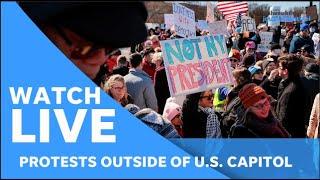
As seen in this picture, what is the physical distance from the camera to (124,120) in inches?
71.5

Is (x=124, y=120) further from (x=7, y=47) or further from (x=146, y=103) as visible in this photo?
(x=146, y=103)

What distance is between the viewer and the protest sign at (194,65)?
4309mm

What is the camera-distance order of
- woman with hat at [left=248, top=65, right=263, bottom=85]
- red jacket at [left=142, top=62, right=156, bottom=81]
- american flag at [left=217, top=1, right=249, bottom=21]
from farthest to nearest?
1. red jacket at [left=142, top=62, right=156, bottom=81]
2. woman with hat at [left=248, top=65, right=263, bottom=85]
3. american flag at [left=217, top=1, right=249, bottom=21]

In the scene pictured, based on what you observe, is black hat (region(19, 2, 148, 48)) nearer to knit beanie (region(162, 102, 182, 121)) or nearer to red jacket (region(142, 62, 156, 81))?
knit beanie (region(162, 102, 182, 121))

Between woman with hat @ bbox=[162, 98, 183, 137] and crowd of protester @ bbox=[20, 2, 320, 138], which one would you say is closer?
crowd of protester @ bbox=[20, 2, 320, 138]

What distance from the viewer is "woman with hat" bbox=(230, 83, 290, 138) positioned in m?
3.43

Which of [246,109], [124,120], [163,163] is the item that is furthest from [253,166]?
[246,109]

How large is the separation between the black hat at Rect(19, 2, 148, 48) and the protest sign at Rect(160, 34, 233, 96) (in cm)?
310

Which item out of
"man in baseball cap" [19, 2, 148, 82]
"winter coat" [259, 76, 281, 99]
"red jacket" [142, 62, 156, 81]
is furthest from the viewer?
"red jacket" [142, 62, 156, 81]

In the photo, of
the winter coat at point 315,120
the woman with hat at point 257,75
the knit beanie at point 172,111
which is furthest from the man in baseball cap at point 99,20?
the woman with hat at point 257,75

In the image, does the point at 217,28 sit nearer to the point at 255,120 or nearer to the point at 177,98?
the point at 177,98

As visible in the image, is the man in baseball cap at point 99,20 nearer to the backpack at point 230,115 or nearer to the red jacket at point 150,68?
the backpack at point 230,115

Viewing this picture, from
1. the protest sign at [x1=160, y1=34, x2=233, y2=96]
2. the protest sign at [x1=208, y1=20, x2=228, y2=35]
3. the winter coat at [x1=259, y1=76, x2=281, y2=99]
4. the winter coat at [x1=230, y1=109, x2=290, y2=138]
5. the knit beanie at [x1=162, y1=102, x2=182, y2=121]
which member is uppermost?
the protest sign at [x1=208, y1=20, x2=228, y2=35]

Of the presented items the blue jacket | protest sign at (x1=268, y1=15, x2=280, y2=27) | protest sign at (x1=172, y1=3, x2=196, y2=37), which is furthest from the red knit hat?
protest sign at (x1=268, y1=15, x2=280, y2=27)
